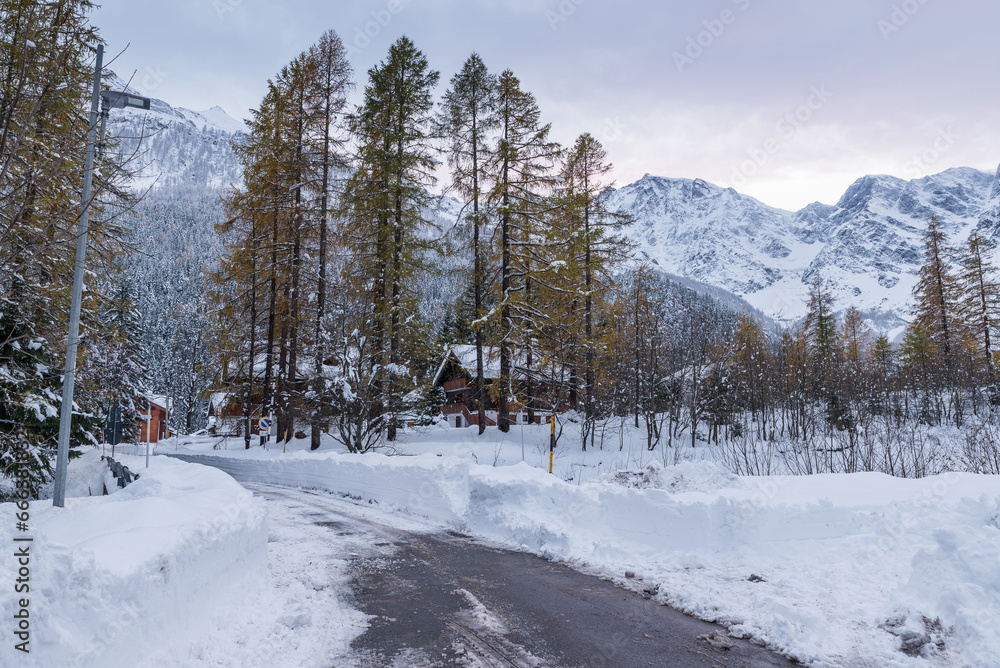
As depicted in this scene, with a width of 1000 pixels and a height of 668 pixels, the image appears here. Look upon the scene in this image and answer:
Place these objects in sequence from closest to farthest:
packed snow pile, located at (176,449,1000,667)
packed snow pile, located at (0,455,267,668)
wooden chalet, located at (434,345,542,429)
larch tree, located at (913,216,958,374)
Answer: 1. packed snow pile, located at (0,455,267,668)
2. packed snow pile, located at (176,449,1000,667)
3. larch tree, located at (913,216,958,374)
4. wooden chalet, located at (434,345,542,429)

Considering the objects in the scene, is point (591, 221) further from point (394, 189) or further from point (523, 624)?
point (523, 624)

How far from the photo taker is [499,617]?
5.50 m

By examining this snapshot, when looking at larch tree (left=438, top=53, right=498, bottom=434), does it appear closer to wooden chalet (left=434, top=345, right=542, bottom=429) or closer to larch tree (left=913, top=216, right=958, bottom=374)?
wooden chalet (left=434, top=345, right=542, bottom=429)

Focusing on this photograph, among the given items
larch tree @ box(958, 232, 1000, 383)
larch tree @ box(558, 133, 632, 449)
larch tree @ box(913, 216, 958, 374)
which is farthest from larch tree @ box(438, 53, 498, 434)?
larch tree @ box(958, 232, 1000, 383)

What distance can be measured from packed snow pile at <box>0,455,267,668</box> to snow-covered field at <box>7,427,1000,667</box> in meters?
0.05

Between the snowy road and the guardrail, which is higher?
the guardrail

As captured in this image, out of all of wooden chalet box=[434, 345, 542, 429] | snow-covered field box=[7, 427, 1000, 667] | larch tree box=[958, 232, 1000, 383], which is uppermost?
larch tree box=[958, 232, 1000, 383]

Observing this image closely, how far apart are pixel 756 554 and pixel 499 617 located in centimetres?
374

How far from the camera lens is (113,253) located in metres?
12.7

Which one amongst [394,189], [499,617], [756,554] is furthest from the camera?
[394,189]

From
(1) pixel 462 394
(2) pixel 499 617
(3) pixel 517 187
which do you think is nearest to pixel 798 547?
(2) pixel 499 617

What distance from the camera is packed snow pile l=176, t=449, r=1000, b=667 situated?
4.82 metres

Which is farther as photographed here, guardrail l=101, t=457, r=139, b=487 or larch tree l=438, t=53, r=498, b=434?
larch tree l=438, t=53, r=498, b=434

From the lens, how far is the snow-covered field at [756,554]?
467 cm
